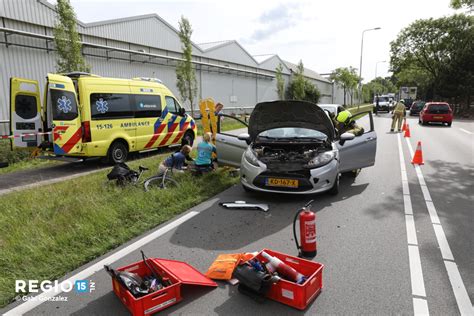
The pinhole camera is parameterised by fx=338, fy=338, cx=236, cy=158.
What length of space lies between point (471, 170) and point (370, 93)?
95.5 m

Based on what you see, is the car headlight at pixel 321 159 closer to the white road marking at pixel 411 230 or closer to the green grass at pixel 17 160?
the white road marking at pixel 411 230

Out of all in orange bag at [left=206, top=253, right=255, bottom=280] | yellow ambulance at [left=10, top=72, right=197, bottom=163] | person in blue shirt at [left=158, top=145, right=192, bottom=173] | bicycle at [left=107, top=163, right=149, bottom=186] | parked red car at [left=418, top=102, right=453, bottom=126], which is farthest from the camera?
parked red car at [left=418, top=102, right=453, bottom=126]

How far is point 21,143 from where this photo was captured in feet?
29.3

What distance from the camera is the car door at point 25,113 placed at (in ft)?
28.7

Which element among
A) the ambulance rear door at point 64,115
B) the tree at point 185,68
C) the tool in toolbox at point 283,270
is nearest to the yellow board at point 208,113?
the ambulance rear door at point 64,115


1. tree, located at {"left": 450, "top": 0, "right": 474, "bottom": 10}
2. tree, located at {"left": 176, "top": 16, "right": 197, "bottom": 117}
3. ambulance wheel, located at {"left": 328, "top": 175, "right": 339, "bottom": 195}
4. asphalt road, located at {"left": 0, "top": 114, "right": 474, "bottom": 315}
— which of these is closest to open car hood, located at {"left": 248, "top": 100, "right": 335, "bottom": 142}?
ambulance wheel, located at {"left": 328, "top": 175, "right": 339, "bottom": 195}

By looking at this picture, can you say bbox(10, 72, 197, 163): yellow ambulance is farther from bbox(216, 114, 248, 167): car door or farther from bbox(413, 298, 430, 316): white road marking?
bbox(413, 298, 430, 316): white road marking

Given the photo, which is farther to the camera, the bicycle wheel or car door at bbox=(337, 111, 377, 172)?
car door at bbox=(337, 111, 377, 172)

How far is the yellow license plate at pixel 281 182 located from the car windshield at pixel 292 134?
1209 mm

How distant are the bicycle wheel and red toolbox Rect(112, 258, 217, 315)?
134 inches

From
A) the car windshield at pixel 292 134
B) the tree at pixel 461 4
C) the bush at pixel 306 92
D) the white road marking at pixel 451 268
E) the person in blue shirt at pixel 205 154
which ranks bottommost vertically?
the white road marking at pixel 451 268

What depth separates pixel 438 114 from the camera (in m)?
22.3

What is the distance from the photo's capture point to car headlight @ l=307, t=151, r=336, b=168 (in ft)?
19.3

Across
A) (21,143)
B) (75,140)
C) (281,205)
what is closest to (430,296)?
(281,205)
